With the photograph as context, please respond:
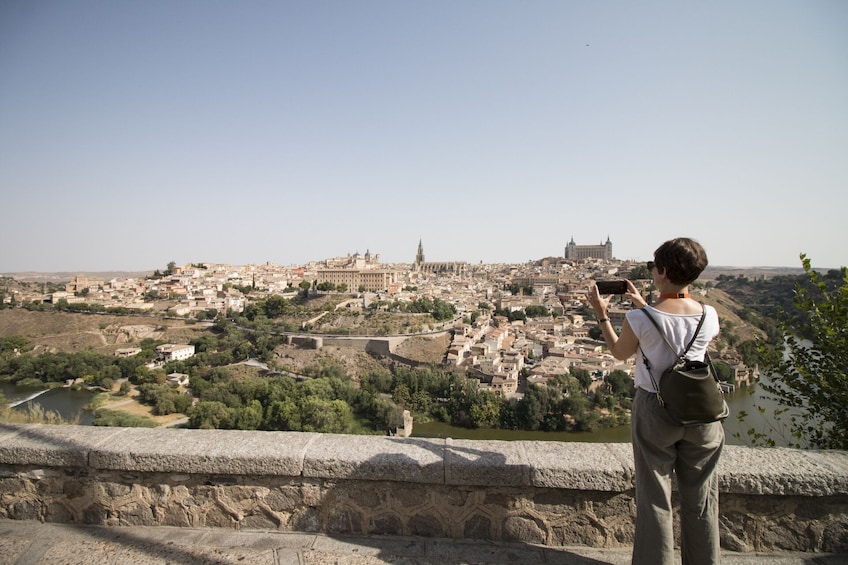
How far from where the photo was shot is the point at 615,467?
167cm

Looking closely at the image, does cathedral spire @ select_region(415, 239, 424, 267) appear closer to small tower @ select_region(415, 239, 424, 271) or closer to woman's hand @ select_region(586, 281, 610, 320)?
small tower @ select_region(415, 239, 424, 271)

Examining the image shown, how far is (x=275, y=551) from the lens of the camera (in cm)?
167

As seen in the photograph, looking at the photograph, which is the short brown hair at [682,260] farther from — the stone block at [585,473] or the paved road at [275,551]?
the paved road at [275,551]

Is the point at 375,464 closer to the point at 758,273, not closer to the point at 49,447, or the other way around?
the point at 49,447

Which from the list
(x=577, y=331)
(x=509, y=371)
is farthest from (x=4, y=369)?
(x=577, y=331)

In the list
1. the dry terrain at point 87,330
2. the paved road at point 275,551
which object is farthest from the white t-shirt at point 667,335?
the dry terrain at point 87,330

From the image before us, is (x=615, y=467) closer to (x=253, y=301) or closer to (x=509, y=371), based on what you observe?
(x=509, y=371)

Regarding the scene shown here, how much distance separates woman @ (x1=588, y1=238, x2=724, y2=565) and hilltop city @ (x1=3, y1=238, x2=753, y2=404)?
691 inches

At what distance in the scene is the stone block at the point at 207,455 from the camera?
5.84ft

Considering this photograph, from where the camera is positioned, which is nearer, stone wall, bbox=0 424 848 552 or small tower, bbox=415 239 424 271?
stone wall, bbox=0 424 848 552

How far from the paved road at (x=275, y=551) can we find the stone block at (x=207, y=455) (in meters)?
0.25

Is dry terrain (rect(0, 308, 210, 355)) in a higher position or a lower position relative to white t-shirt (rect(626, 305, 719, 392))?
lower

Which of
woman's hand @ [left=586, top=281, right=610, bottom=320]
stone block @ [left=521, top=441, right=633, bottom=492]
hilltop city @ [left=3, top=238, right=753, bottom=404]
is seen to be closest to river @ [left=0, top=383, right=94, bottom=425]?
hilltop city @ [left=3, top=238, right=753, bottom=404]

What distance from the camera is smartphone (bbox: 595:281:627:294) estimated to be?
1.58 meters
